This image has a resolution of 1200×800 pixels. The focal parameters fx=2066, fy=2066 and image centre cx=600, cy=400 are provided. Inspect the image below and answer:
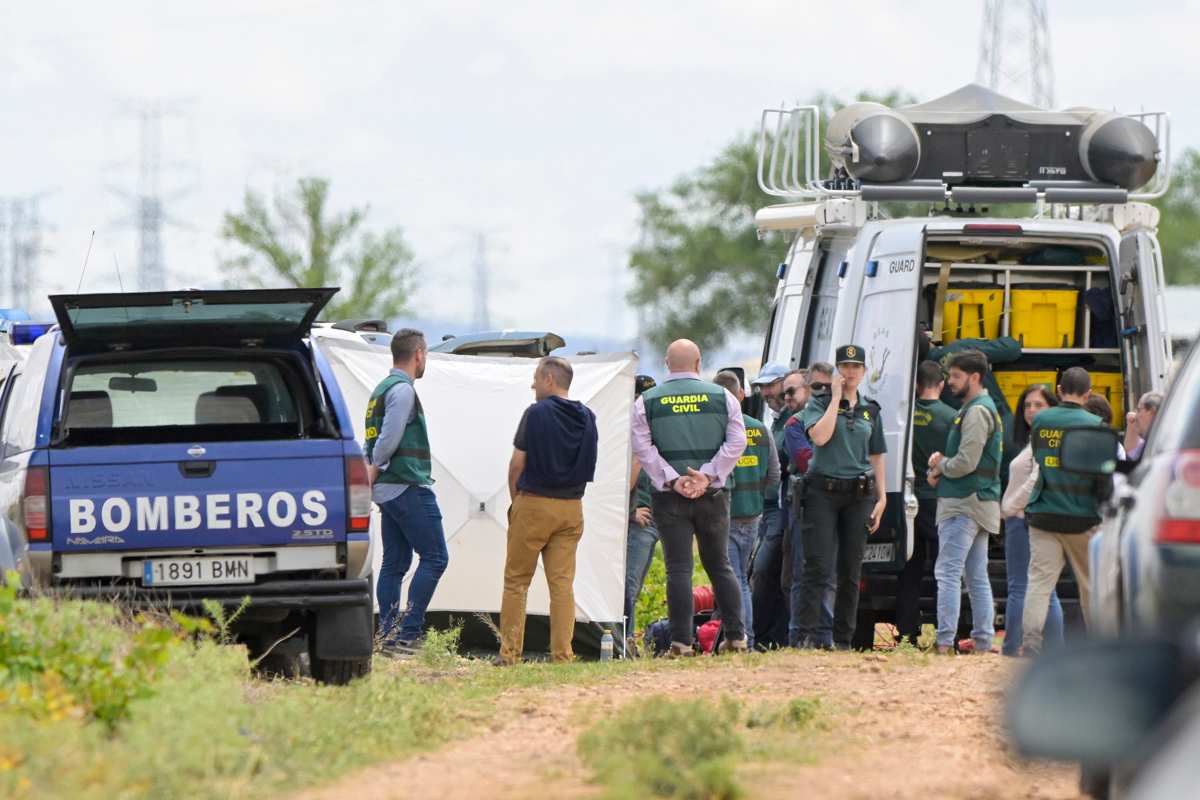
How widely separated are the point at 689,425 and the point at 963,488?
1595mm

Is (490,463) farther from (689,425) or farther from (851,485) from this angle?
(851,485)

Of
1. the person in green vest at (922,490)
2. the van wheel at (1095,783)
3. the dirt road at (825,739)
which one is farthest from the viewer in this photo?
the person in green vest at (922,490)

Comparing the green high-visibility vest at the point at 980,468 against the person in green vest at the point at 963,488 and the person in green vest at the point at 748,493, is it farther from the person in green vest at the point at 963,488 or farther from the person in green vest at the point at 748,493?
the person in green vest at the point at 748,493

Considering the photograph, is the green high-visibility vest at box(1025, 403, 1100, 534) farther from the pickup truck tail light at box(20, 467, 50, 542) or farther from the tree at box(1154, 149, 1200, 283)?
the tree at box(1154, 149, 1200, 283)

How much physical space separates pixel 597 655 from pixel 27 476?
5.71 metres

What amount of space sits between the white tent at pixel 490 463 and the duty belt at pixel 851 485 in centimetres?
165

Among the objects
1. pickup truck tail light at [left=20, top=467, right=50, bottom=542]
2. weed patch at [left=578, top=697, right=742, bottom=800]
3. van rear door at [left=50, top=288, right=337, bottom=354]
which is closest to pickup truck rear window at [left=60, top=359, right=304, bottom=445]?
van rear door at [left=50, top=288, right=337, bottom=354]

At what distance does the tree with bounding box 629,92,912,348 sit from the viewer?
65125 mm

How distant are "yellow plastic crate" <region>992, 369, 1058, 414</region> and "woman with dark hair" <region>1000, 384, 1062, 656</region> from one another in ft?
3.35

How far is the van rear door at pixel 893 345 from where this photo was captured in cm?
1173

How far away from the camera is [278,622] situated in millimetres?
9594

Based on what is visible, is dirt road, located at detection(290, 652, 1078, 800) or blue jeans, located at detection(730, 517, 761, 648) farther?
blue jeans, located at detection(730, 517, 761, 648)

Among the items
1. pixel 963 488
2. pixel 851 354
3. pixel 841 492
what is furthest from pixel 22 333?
pixel 963 488

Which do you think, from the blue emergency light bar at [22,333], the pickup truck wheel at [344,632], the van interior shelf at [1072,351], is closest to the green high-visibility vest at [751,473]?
the van interior shelf at [1072,351]
